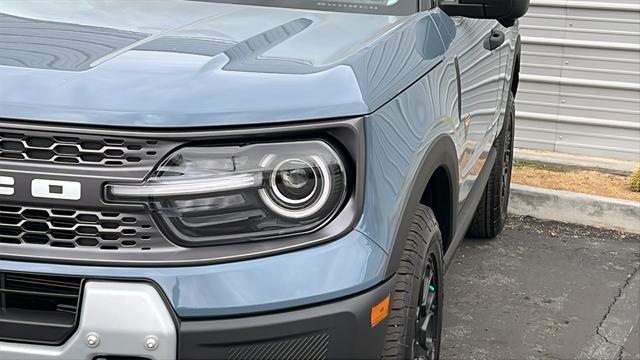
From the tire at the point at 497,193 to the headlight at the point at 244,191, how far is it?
9.91 ft

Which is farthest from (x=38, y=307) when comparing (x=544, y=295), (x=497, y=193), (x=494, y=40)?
(x=497, y=193)

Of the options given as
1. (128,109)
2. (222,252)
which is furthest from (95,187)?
(222,252)

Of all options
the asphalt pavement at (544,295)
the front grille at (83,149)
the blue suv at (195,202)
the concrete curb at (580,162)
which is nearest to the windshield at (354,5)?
the blue suv at (195,202)

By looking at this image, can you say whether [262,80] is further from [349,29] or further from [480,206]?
[480,206]

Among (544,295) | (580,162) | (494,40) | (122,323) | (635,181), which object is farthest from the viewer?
(580,162)

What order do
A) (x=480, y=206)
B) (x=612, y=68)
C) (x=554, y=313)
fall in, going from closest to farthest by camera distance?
(x=554, y=313)
(x=480, y=206)
(x=612, y=68)

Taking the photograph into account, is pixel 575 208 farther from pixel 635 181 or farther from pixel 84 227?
pixel 84 227

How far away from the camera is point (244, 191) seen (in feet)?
6.86

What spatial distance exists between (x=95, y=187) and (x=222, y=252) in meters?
0.33

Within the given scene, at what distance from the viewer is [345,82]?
85.4 inches

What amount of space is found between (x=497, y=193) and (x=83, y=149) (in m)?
3.59

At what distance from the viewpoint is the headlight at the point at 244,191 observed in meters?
2.05

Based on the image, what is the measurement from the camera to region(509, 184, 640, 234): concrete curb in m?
5.75

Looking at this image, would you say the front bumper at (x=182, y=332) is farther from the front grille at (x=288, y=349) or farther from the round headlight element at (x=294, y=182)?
the round headlight element at (x=294, y=182)
